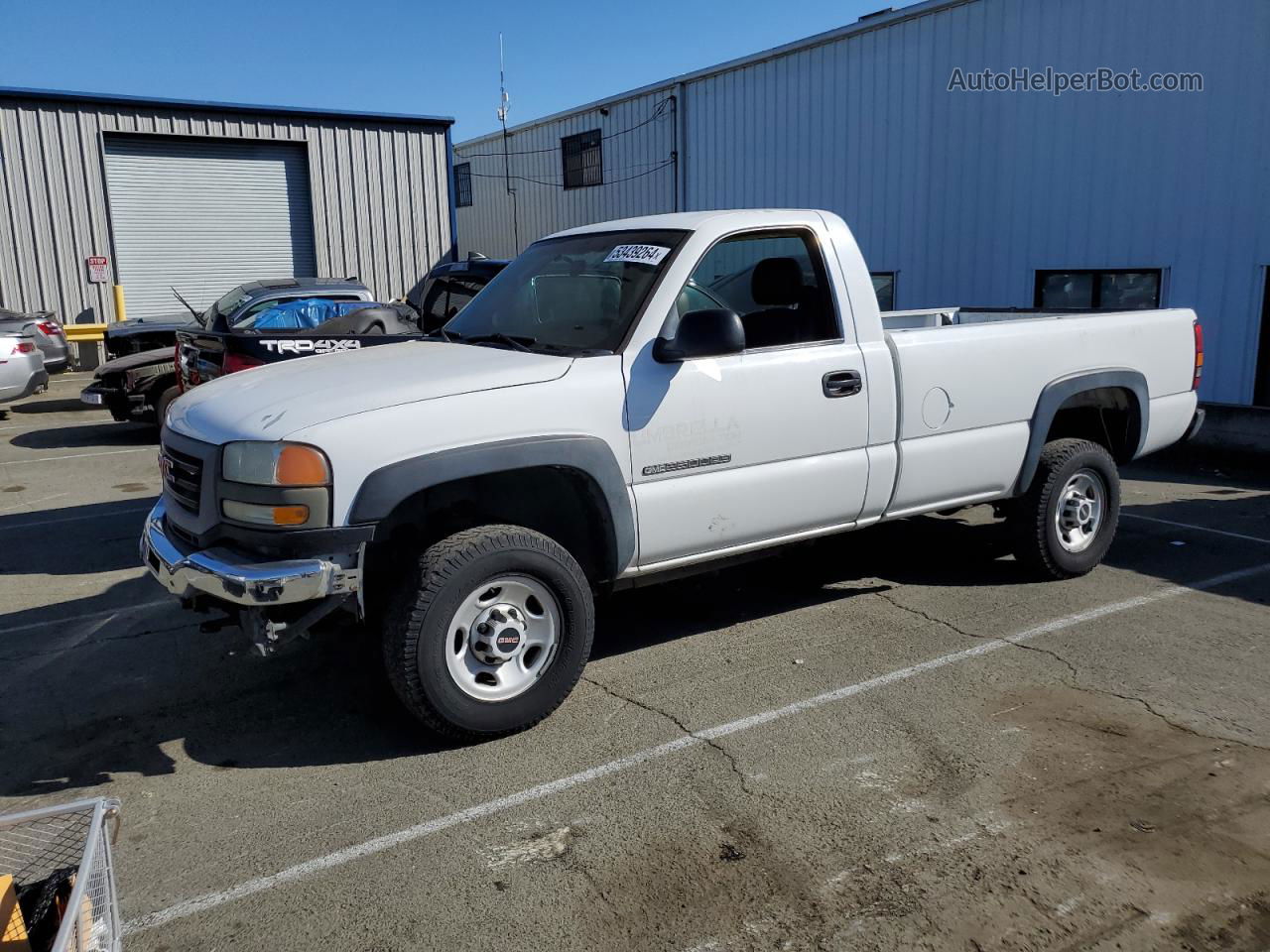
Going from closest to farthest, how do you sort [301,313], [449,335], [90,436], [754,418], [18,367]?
1. [754,418]
2. [449,335]
3. [301,313]
4. [90,436]
5. [18,367]

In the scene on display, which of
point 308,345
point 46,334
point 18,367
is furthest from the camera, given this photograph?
point 46,334

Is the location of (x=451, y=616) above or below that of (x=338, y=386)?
below

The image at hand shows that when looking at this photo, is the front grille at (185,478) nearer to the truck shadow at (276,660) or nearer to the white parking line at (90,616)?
the truck shadow at (276,660)

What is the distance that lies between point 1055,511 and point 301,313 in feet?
26.5

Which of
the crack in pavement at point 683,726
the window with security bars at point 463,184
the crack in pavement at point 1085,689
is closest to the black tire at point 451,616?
the crack in pavement at point 683,726

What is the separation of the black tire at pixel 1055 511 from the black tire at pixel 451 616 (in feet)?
9.79

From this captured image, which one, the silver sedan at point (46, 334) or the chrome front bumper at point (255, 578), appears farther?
the silver sedan at point (46, 334)

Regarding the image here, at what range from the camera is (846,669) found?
489 centimetres

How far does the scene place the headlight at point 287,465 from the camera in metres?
3.69

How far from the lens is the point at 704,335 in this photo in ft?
14.1

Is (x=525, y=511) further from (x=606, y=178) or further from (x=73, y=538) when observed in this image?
(x=606, y=178)

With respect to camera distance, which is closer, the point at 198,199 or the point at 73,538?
the point at 73,538

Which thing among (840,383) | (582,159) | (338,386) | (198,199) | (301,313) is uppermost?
(582,159)

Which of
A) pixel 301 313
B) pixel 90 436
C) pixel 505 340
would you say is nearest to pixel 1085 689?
pixel 505 340
